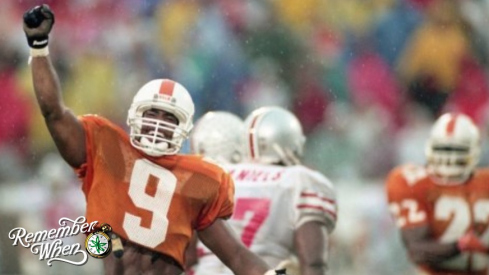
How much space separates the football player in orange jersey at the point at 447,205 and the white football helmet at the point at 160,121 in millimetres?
3562

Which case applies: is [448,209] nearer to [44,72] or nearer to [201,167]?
[201,167]

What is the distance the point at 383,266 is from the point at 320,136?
1.10 m

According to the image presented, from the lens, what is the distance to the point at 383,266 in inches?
418

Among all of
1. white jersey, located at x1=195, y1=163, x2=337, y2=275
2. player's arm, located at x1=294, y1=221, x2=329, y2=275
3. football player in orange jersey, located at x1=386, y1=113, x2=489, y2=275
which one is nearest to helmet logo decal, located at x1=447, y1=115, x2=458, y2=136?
football player in orange jersey, located at x1=386, y1=113, x2=489, y2=275

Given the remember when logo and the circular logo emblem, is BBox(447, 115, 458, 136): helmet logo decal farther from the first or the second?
the circular logo emblem

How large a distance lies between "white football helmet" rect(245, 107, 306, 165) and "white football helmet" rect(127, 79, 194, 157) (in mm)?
1790

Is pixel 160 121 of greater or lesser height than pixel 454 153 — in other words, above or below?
below

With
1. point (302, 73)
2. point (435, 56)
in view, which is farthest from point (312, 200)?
point (435, 56)

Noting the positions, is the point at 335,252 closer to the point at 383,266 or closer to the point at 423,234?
the point at 383,266

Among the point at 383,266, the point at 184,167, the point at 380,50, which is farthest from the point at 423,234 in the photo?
the point at 184,167

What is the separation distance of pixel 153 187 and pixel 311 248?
58.8 inches

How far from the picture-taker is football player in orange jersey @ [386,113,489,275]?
8.65 metres

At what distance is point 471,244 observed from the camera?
860cm

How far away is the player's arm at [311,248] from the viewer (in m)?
6.62
